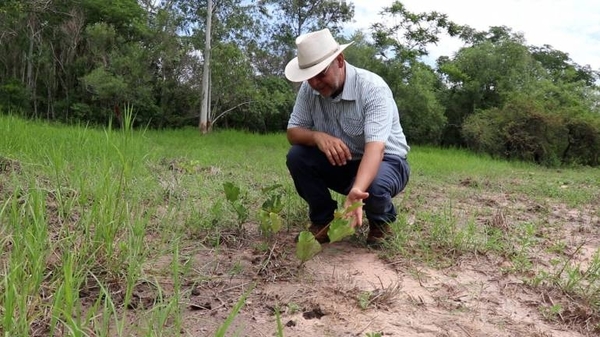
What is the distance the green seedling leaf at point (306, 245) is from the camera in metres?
2.00

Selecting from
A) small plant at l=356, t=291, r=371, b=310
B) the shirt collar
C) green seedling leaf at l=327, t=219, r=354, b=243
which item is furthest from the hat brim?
small plant at l=356, t=291, r=371, b=310

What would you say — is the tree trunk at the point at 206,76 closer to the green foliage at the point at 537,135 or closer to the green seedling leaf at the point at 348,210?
the green foliage at the point at 537,135

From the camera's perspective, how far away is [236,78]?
51.5ft

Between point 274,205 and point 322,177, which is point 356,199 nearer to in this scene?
point 274,205

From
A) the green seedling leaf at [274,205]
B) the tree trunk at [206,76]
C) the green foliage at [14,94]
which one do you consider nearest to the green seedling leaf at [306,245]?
the green seedling leaf at [274,205]

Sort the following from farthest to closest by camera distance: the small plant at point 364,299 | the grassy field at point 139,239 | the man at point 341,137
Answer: the man at point 341,137, the small plant at point 364,299, the grassy field at point 139,239

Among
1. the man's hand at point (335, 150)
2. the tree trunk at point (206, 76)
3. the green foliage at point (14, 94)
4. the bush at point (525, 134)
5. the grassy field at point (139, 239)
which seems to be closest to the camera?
the grassy field at point (139, 239)

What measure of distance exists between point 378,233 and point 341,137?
0.52 m

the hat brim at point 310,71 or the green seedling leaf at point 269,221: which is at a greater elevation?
the hat brim at point 310,71

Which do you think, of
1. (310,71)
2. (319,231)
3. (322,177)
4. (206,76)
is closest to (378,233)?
(319,231)

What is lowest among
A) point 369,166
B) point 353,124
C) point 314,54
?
point 369,166

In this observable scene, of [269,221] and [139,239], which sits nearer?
[139,239]

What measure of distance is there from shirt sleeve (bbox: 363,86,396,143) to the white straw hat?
274mm

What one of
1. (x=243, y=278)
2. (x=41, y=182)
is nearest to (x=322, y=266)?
(x=243, y=278)
